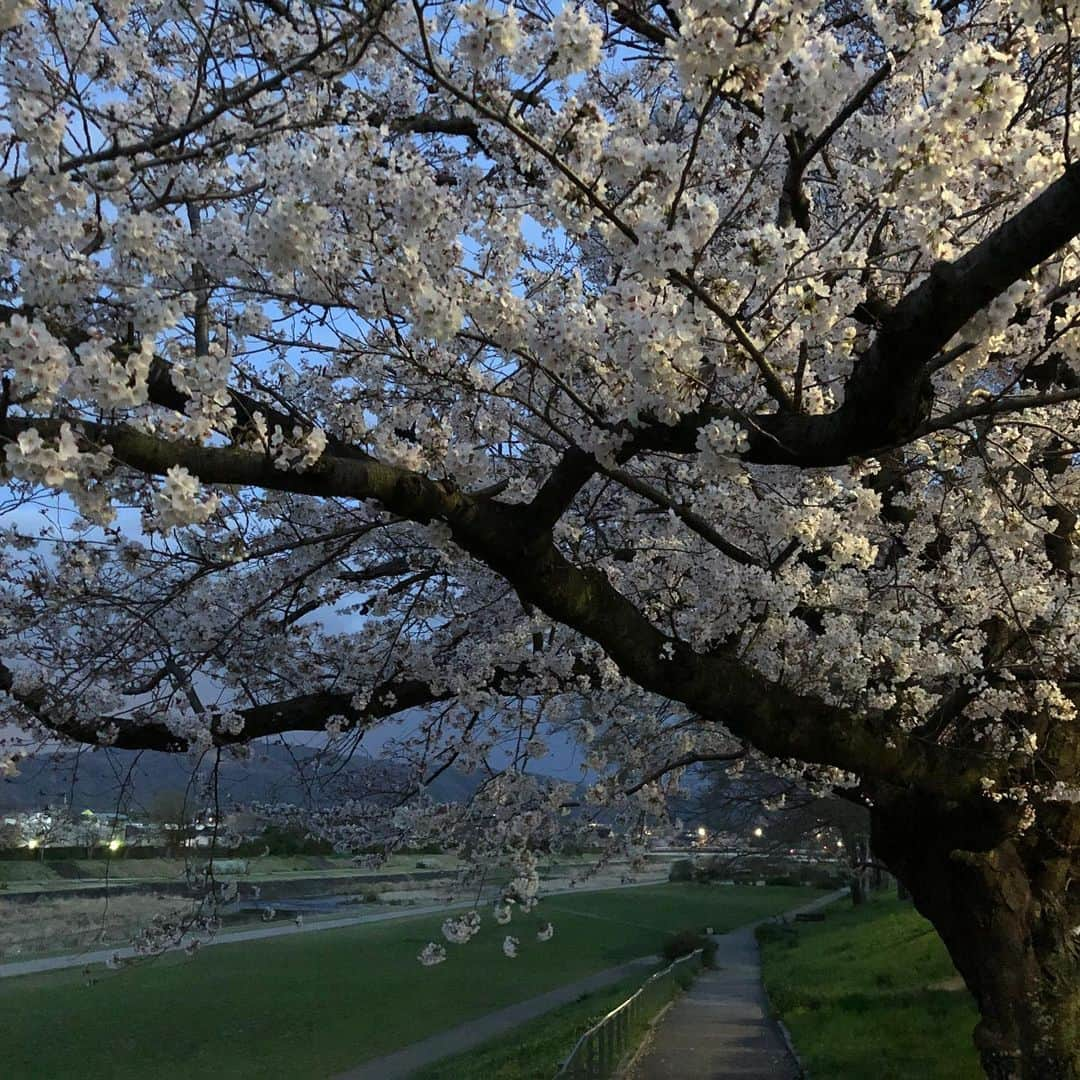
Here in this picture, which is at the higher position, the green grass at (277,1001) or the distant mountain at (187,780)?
the distant mountain at (187,780)

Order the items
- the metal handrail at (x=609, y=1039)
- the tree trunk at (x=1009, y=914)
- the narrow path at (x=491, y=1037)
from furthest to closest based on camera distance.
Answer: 1. the narrow path at (x=491, y=1037)
2. the metal handrail at (x=609, y=1039)
3. the tree trunk at (x=1009, y=914)

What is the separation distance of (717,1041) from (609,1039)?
14.0 ft

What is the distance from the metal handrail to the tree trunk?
3.48m

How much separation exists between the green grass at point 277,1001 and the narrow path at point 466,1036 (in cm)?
77

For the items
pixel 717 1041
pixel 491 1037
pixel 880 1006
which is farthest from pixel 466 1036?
pixel 880 1006

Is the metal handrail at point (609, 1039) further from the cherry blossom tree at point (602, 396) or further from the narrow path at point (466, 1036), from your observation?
the narrow path at point (466, 1036)

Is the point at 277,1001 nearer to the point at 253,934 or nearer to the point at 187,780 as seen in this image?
the point at 253,934

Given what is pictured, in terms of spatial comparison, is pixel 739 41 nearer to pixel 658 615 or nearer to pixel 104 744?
pixel 658 615

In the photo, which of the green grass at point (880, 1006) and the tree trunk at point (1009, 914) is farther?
the green grass at point (880, 1006)

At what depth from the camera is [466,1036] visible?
22234 mm

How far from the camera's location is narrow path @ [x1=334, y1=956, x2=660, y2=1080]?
18875 millimetres

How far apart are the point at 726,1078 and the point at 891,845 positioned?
5.19m

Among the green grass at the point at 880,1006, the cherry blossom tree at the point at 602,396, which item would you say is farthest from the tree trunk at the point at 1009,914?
the green grass at the point at 880,1006

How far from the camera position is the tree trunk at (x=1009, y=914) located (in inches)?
243
